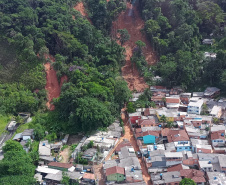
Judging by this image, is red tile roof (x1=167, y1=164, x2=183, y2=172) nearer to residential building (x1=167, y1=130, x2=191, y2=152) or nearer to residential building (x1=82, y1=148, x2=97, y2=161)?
residential building (x1=167, y1=130, x2=191, y2=152)

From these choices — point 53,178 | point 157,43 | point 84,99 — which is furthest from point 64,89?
point 157,43

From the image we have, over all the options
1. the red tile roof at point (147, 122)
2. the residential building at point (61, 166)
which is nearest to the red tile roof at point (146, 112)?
the red tile roof at point (147, 122)

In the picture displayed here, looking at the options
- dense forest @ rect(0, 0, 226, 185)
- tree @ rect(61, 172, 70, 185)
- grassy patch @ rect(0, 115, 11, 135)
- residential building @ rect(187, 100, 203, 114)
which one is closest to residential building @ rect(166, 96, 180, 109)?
residential building @ rect(187, 100, 203, 114)

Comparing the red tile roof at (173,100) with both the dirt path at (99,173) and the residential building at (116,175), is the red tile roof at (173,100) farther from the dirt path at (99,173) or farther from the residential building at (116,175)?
the residential building at (116,175)

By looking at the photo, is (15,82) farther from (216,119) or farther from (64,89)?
(216,119)

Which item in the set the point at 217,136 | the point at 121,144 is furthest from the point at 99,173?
the point at 217,136

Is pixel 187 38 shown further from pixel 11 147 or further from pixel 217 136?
pixel 11 147

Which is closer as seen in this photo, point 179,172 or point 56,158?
Answer: point 179,172
